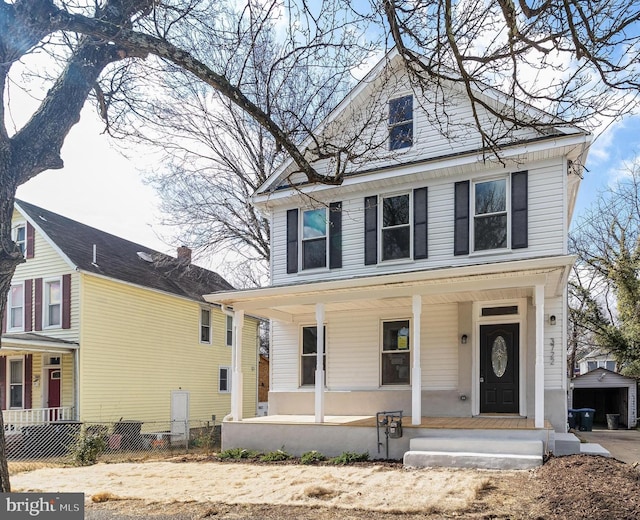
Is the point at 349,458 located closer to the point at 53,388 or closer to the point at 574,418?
the point at 574,418

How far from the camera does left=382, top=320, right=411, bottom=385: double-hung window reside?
41.0 ft

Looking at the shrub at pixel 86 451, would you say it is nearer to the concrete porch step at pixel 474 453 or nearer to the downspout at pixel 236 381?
the downspout at pixel 236 381

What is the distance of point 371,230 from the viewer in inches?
508

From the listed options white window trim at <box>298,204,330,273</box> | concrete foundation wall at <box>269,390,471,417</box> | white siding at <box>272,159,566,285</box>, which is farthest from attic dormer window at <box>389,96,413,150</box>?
concrete foundation wall at <box>269,390,471,417</box>

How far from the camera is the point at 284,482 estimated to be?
25.7 ft

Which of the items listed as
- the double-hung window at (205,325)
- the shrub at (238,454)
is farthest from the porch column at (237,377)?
the double-hung window at (205,325)

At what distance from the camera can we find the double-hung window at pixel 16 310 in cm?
1856

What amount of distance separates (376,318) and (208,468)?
16.4 feet

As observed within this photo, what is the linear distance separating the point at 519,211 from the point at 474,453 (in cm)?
495

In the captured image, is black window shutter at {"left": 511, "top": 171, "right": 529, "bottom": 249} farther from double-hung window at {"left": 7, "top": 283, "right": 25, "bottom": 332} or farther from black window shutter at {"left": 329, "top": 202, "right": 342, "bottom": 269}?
double-hung window at {"left": 7, "top": 283, "right": 25, "bottom": 332}

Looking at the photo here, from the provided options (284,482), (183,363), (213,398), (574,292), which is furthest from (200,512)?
(574,292)

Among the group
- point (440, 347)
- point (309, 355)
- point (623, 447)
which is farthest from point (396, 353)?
point (623, 447)

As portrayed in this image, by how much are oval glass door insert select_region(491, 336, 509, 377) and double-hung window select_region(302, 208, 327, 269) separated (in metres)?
4.25

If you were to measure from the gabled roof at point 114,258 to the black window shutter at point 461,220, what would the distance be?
1133 centimetres
